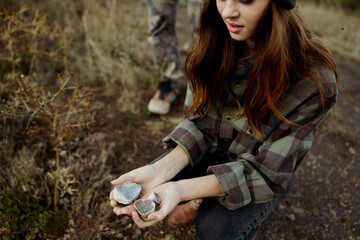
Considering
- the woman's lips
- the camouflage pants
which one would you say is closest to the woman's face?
the woman's lips

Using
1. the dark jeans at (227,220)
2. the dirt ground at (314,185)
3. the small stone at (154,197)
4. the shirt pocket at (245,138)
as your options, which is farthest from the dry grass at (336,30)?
the small stone at (154,197)

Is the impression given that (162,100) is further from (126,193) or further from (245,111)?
(126,193)

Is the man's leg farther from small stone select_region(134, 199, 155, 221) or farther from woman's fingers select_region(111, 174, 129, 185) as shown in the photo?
small stone select_region(134, 199, 155, 221)

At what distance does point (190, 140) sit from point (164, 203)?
1.48ft

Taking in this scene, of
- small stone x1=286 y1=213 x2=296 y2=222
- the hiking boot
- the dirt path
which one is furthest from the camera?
the hiking boot

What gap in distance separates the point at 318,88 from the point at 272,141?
0.35 m

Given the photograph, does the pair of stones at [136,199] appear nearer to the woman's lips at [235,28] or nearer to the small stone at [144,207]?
the small stone at [144,207]

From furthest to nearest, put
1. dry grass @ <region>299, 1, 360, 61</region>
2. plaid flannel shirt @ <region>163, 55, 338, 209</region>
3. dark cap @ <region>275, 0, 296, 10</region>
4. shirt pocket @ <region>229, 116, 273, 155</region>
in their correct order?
dry grass @ <region>299, 1, 360, 61</region>, shirt pocket @ <region>229, 116, 273, 155</region>, plaid flannel shirt @ <region>163, 55, 338, 209</region>, dark cap @ <region>275, 0, 296, 10</region>

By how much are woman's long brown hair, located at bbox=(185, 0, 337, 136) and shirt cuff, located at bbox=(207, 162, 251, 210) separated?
0.85 ft

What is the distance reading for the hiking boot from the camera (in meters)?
2.70

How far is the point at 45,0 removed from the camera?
164 inches

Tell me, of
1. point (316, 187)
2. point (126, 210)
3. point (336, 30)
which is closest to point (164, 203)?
point (126, 210)

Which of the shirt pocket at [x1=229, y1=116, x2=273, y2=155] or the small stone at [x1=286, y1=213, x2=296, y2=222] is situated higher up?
the shirt pocket at [x1=229, y1=116, x2=273, y2=155]

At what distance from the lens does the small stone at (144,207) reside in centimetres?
116
